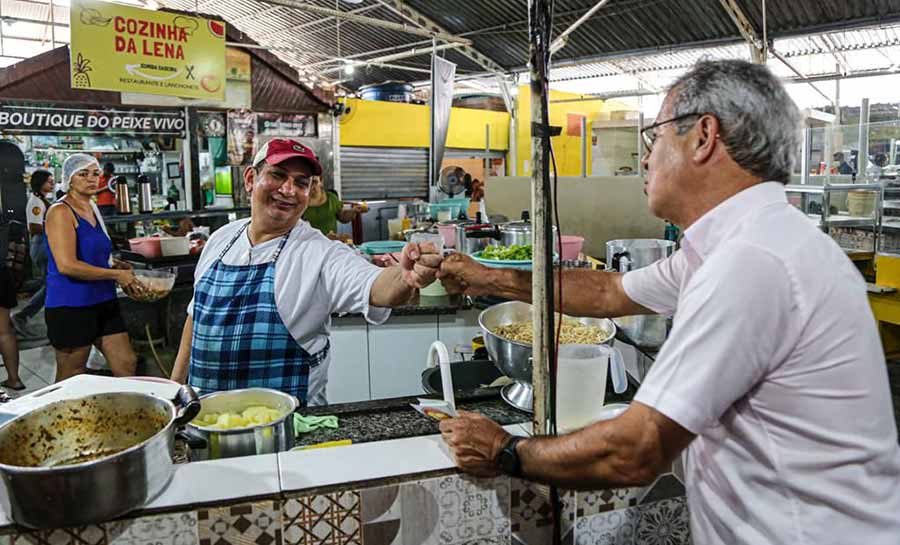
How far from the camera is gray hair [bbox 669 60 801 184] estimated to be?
1.22 metres

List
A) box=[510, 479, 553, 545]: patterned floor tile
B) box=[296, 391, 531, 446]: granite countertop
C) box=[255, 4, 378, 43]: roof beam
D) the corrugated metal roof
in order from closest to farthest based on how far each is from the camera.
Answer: box=[510, 479, 553, 545]: patterned floor tile → box=[296, 391, 531, 446]: granite countertop → the corrugated metal roof → box=[255, 4, 378, 43]: roof beam

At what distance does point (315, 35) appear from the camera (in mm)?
13711

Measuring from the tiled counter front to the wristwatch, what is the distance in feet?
0.44

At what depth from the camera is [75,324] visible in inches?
164

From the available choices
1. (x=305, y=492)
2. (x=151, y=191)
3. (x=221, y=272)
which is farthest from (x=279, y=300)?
(x=151, y=191)

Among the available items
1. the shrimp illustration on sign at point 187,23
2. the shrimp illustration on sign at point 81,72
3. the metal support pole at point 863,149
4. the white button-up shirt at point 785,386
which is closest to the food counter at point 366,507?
the white button-up shirt at point 785,386

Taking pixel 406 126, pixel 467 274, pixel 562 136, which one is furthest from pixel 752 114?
pixel 562 136

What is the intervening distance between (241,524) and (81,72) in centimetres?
490

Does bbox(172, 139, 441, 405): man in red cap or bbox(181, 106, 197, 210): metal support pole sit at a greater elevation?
bbox(181, 106, 197, 210): metal support pole

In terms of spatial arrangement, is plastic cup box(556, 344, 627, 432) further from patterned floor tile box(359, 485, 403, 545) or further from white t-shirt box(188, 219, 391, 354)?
white t-shirt box(188, 219, 391, 354)

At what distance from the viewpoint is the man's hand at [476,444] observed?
1.29 metres

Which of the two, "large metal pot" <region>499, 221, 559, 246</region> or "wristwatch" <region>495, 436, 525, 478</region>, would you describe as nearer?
"wristwatch" <region>495, 436, 525, 478</region>

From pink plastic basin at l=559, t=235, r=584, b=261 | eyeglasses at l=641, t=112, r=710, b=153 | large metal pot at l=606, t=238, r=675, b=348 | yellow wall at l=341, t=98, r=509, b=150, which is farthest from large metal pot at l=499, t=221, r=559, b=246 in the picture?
yellow wall at l=341, t=98, r=509, b=150

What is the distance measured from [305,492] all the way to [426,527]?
0.28m
